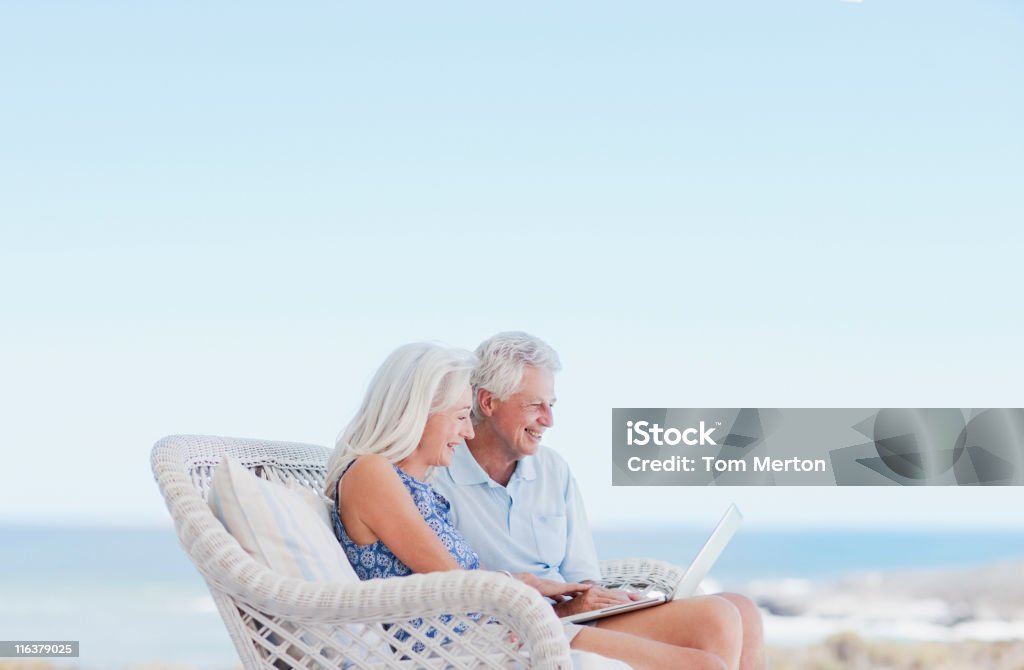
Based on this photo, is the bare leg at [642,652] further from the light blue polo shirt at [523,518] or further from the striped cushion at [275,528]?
the light blue polo shirt at [523,518]

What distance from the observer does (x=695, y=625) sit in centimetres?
215

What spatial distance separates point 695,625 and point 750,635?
0.19 metres

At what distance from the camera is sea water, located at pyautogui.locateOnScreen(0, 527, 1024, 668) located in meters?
7.13

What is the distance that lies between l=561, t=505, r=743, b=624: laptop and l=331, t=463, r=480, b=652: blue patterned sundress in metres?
0.24

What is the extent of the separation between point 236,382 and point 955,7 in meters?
4.72

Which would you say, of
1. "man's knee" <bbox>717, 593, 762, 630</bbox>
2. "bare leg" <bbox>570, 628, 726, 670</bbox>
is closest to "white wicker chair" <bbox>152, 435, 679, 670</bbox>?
"bare leg" <bbox>570, 628, 726, 670</bbox>

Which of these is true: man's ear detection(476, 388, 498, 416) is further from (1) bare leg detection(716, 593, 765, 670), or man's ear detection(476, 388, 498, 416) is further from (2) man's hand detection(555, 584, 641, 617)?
(1) bare leg detection(716, 593, 765, 670)

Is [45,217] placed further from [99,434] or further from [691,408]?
[691,408]

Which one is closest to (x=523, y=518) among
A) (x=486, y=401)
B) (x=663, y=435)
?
(x=486, y=401)

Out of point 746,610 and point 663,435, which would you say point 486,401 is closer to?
point 746,610

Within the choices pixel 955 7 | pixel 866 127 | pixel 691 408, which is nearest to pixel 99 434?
pixel 691 408

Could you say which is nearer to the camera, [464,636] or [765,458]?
[464,636]

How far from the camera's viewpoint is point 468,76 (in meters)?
6.86

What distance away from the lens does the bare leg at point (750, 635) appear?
2.28 meters
